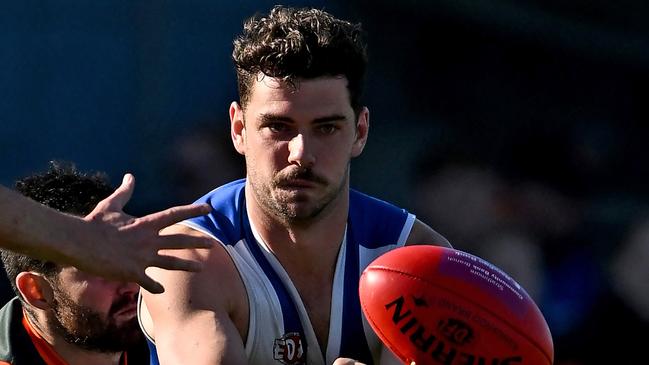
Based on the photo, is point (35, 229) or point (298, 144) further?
point (298, 144)

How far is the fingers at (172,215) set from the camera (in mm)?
3539

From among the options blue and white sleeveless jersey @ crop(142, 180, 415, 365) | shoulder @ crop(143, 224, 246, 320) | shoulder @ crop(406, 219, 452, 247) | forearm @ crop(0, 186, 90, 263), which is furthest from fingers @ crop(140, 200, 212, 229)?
shoulder @ crop(406, 219, 452, 247)

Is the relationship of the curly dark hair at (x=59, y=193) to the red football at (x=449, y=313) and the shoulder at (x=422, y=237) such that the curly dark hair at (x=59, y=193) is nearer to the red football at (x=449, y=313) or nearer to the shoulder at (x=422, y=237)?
the shoulder at (x=422, y=237)

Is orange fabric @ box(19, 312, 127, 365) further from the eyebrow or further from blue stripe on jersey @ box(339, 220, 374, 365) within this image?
the eyebrow

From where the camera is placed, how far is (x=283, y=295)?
4711mm

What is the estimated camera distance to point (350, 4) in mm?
8680

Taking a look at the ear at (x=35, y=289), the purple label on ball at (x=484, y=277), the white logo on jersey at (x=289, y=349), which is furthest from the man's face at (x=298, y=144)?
the ear at (x=35, y=289)

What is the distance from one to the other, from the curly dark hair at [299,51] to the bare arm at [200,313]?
0.63 meters

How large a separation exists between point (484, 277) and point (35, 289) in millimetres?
1730

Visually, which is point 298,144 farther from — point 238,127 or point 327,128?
point 238,127

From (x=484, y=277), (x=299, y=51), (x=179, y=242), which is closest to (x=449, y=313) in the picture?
(x=484, y=277)

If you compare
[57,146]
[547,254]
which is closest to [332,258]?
[57,146]

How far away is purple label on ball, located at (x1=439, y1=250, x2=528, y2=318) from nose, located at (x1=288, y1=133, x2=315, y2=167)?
546 millimetres

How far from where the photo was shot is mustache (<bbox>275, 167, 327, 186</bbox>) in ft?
14.7
